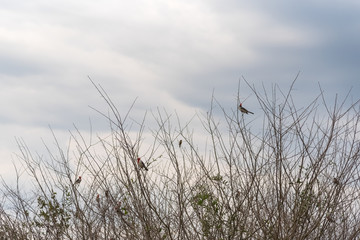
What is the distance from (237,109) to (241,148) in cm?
59

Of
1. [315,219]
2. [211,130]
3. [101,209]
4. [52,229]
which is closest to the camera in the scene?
[315,219]

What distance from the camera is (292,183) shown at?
6000 mm

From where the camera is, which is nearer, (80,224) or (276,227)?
(276,227)

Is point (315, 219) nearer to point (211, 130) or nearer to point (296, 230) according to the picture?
point (296, 230)

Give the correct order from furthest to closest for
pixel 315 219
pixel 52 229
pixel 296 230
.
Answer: pixel 52 229
pixel 315 219
pixel 296 230

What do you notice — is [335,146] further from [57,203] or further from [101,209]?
[57,203]

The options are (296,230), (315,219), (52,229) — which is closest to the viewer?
(296,230)

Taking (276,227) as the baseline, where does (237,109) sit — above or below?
above

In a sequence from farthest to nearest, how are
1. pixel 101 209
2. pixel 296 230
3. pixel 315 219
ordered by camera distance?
pixel 101 209 < pixel 315 219 < pixel 296 230

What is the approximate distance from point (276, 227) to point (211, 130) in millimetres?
1462

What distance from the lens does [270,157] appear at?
6.27 m

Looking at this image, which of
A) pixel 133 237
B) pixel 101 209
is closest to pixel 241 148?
pixel 133 237

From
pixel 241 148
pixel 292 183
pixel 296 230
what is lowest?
pixel 296 230

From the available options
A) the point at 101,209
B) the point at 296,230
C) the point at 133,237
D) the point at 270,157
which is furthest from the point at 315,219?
the point at 101,209
